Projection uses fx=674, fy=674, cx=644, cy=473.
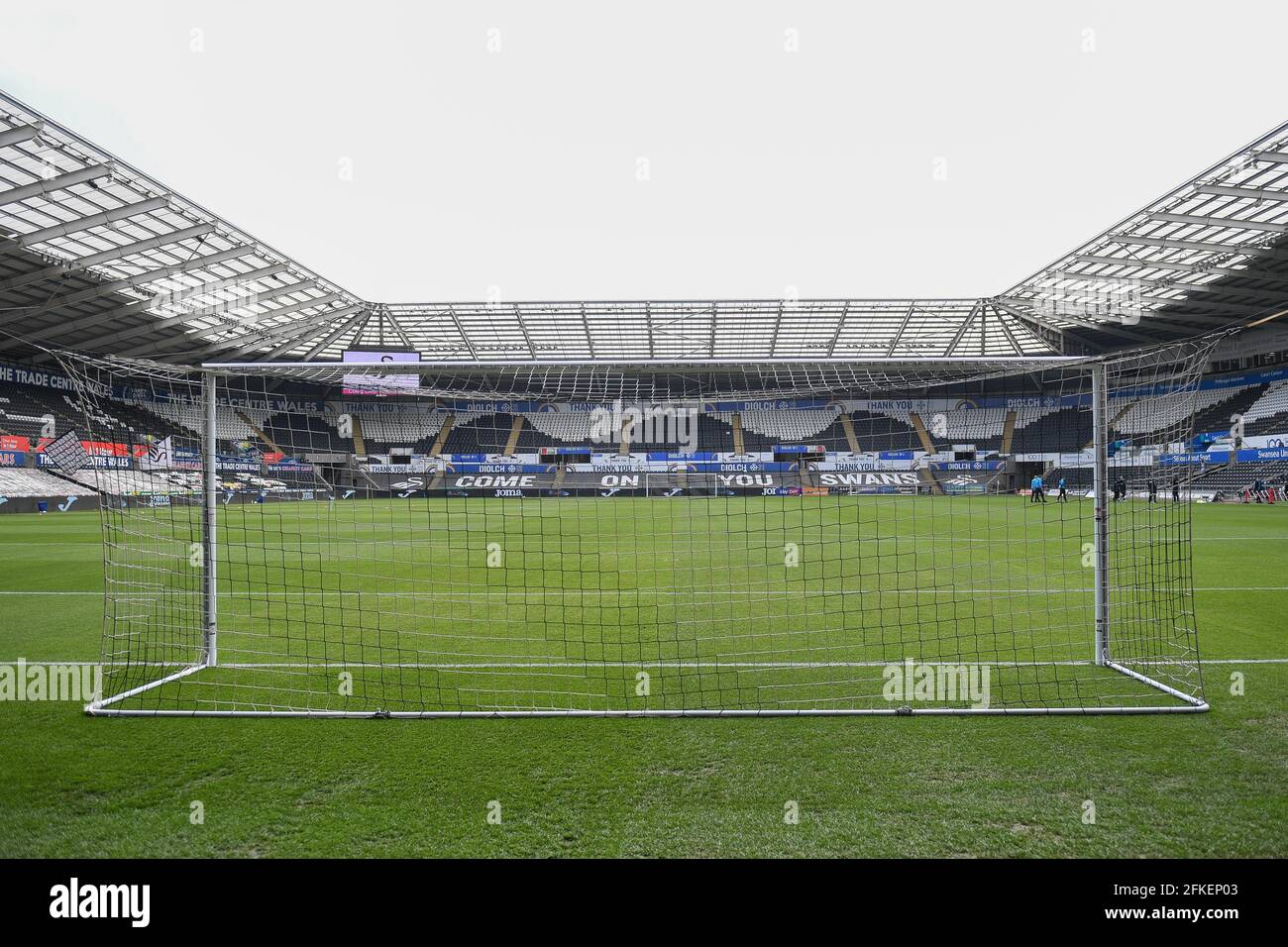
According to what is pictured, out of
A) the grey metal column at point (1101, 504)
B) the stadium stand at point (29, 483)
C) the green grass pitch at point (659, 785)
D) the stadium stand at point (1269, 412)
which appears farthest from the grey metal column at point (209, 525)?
the stadium stand at point (1269, 412)

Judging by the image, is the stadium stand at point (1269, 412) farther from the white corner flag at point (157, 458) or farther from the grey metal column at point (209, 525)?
the white corner flag at point (157, 458)

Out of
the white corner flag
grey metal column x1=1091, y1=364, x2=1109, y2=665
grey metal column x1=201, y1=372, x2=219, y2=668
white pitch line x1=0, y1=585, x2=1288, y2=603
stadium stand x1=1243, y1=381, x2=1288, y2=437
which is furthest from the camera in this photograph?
stadium stand x1=1243, y1=381, x2=1288, y2=437

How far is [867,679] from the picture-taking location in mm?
4863

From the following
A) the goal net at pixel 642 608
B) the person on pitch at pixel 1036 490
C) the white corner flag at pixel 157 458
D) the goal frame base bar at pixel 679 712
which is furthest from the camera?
the person on pitch at pixel 1036 490

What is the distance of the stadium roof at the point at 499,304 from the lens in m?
18.9

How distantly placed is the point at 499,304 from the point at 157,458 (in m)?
29.7

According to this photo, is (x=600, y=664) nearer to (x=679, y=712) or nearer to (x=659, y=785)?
(x=679, y=712)

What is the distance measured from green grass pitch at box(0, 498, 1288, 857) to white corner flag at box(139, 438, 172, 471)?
2.02 metres

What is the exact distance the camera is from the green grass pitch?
272 cm

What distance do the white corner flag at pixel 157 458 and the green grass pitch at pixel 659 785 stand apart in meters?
2.02

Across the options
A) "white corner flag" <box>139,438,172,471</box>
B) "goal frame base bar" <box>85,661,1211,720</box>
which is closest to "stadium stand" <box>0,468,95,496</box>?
"white corner flag" <box>139,438,172,471</box>

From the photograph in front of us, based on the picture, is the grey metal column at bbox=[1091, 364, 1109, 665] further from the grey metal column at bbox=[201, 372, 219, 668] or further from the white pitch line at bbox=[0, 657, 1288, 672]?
the grey metal column at bbox=[201, 372, 219, 668]

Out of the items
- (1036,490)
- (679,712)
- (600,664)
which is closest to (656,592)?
(600,664)
